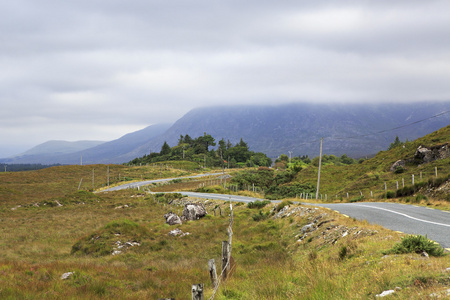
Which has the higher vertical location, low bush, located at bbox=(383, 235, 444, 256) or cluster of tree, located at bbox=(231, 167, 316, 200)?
low bush, located at bbox=(383, 235, 444, 256)

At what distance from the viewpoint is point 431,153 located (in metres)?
46.3

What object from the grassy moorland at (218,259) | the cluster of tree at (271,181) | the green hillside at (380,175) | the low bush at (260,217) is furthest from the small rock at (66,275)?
the cluster of tree at (271,181)

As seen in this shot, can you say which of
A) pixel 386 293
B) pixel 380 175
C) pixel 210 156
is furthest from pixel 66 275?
pixel 210 156

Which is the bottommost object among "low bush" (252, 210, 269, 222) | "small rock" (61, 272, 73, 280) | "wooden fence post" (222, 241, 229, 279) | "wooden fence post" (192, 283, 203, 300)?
"low bush" (252, 210, 269, 222)

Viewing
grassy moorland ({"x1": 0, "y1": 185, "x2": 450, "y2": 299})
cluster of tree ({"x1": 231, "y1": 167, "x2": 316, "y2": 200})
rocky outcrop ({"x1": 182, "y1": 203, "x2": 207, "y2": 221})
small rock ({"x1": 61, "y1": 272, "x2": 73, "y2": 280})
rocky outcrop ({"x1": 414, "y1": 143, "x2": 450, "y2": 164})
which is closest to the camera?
grassy moorland ({"x1": 0, "y1": 185, "x2": 450, "y2": 299})

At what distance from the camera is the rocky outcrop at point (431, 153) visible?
4386 cm

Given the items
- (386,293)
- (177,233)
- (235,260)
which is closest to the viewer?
(386,293)

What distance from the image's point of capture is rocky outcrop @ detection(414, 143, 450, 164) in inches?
1727

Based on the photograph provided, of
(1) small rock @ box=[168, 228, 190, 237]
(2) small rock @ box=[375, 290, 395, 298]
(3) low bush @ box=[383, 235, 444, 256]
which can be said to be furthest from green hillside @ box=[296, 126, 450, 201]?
(2) small rock @ box=[375, 290, 395, 298]

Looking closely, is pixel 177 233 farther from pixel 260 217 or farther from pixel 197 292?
pixel 197 292

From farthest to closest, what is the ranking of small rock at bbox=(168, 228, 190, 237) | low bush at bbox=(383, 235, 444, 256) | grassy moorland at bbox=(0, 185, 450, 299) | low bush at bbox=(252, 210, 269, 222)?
low bush at bbox=(252, 210, 269, 222)
small rock at bbox=(168, 228, 190, 237)
low bush at bbox=(383, 235, 444, 256)
grassy moorland at bbox=(0, 185, 450, 299)

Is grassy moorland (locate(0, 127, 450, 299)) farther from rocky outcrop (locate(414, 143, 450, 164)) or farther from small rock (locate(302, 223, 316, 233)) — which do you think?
rocky outcrop (locate(414, 143, 450, 164))

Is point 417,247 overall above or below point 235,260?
above

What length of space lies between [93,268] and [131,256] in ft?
16.6
